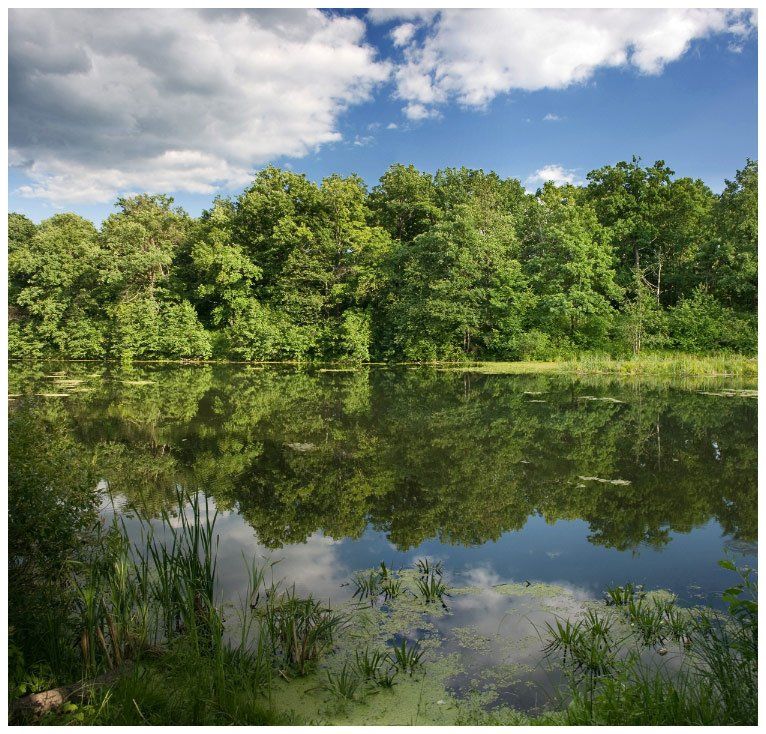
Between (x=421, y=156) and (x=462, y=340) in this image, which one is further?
(x=421, y=156)

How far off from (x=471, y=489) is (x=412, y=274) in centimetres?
1800

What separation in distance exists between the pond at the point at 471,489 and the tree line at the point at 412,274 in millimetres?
9546

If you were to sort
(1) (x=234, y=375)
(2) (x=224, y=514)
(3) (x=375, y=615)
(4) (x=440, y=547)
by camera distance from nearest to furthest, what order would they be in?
(3) (x=375, y=615), (4) (x=440, y=547), (2) (x=224, y=514), (1) (x=234, y=375)

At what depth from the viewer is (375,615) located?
403cm

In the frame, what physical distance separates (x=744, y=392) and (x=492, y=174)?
19.7 meters

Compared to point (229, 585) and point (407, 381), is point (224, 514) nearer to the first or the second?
point (229, 585)

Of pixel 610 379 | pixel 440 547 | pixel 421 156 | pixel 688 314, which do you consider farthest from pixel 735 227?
pixel 440 547

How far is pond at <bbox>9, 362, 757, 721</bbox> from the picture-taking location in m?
4.36

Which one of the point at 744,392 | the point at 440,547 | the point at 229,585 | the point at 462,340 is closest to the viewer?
the point at 229,585

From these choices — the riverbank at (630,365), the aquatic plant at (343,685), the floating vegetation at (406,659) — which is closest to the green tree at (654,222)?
the riverbank at (630,365)

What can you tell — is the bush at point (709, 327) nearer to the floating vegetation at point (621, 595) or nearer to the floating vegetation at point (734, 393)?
the floating vegetation at point (734, 393)

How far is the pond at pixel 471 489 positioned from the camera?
14.3 feet

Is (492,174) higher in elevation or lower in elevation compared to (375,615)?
higher

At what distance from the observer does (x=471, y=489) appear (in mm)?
6930
